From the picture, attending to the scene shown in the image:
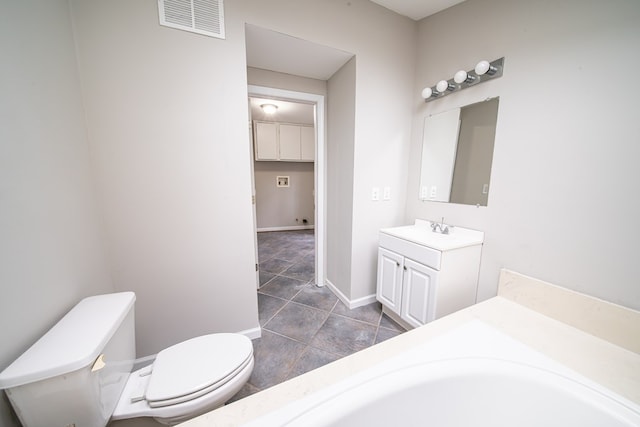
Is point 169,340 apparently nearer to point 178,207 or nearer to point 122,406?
point 122,406

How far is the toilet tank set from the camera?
59 centimetres

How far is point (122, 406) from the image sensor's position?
81 cm

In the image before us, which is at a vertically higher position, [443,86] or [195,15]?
[195,15]

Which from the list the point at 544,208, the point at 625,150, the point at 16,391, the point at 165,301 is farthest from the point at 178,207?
the point at 625,150

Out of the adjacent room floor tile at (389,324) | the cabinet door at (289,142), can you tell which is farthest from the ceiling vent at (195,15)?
the cabinet door at (289,142)

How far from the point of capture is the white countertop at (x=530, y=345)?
2.22 ft

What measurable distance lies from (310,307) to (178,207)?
147 centimetres

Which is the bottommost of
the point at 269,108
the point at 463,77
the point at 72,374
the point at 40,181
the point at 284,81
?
the point at 72,374

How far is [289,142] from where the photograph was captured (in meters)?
4.66

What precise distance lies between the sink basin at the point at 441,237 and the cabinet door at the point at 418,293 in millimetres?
173

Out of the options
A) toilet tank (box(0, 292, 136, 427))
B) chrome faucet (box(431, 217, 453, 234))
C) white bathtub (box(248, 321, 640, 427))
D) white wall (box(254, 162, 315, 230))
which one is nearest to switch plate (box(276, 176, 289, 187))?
white wall (box(254, 162, 315, 230))

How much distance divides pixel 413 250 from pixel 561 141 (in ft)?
3.28

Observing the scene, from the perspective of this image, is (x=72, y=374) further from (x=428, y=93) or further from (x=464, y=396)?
(x=428, y=93)

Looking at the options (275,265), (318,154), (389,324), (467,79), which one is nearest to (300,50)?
(318,154)
